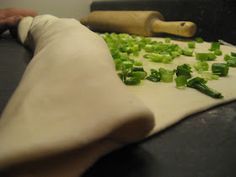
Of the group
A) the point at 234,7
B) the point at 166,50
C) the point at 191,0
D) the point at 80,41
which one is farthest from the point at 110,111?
the point at 191,0

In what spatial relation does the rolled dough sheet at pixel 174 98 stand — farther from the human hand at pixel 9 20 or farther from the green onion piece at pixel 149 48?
the human hand at pixel 9 20

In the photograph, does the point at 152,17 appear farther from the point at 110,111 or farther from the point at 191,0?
the point at 110,111

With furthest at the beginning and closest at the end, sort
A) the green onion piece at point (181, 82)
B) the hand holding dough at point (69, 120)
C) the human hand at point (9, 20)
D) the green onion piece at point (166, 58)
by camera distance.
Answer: the human hand at point (9, 20), the green onion piece at point (166, 58), the green onion piece at point (181, 82), the hand holding dough at point (69, 120)

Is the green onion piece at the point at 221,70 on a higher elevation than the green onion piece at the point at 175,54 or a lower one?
higher

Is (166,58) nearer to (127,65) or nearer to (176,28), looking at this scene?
(127,65)

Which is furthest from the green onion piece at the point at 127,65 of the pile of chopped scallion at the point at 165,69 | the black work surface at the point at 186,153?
the black work surface at the point at 186,153

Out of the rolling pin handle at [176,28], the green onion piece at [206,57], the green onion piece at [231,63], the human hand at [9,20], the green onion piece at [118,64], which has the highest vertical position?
the green onion piece at [118,64]
